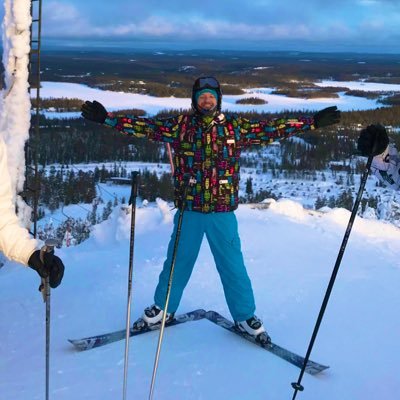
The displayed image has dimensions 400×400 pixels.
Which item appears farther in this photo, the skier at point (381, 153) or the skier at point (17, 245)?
the skier at point (381, 153)

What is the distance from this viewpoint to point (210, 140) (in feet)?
9.66

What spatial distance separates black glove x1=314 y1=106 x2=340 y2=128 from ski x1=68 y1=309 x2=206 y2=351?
1409 millimetres

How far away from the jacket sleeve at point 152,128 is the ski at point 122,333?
42.5 inches

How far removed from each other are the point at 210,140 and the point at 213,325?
1.15 meters

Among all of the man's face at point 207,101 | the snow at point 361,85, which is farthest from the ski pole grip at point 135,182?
the snow at point 361,85

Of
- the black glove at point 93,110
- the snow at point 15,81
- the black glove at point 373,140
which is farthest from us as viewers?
the snow at point 15,81

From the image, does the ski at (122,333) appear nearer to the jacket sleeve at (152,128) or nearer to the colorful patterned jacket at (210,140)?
the colorful patterned jacket at (210,140)

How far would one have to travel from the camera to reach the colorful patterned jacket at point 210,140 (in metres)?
2.95

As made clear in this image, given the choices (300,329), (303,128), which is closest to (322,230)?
(300,329)

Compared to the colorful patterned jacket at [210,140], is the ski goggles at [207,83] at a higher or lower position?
higher

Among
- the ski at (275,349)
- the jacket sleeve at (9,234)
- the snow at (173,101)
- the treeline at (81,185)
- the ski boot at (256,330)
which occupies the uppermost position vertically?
the jacket sleeve at (9,234)

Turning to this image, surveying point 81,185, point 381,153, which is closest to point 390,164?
point 381,153

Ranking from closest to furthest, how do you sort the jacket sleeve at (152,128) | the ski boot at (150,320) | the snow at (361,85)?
the jacket sleeve at (152,128)
the ski boot at (150,320)
the snow at (361,85)

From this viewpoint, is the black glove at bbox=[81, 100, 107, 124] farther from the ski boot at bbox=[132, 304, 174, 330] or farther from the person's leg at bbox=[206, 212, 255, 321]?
the ski boot at bbox=[132, 304, 174, 330]
